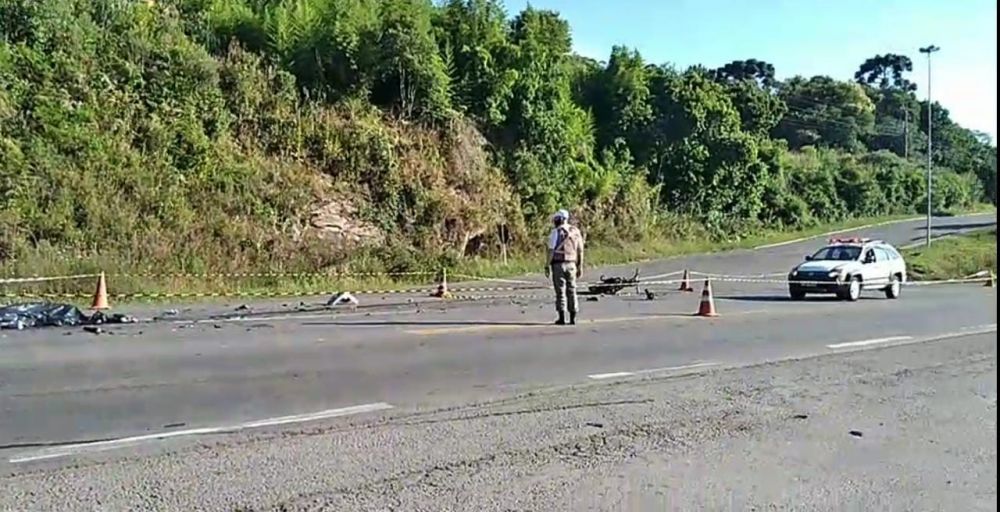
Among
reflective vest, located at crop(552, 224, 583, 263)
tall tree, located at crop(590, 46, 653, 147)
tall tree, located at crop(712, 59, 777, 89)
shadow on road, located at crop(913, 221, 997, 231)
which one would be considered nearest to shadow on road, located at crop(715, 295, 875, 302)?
reflective vest, located at crop(552, 224, 583, 263)

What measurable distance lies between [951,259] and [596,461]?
41.4 m

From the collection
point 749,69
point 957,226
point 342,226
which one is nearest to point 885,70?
point 749,69

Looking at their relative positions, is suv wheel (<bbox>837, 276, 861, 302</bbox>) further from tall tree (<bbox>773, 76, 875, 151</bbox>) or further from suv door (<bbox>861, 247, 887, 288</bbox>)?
tall tree (<bbox>773, 76, 875, 151</bbox>)

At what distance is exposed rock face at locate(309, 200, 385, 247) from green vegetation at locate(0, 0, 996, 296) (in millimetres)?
75

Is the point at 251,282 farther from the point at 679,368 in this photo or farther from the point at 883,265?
the point at 883,265

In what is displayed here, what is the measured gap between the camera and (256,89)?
29406 millimetres

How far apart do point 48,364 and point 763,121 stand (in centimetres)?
5003

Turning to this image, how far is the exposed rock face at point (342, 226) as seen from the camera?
27484 millimetres

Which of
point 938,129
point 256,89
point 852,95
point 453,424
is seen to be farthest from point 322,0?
point 938,129

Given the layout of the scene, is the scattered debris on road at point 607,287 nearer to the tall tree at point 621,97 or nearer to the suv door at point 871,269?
the suv door at point 871,269

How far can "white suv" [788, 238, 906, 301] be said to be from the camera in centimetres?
2433

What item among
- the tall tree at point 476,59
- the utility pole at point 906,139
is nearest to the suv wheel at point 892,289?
the tall tree at point 476,59

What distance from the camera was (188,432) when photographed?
677cm

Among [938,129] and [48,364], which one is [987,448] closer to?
[48,364]
